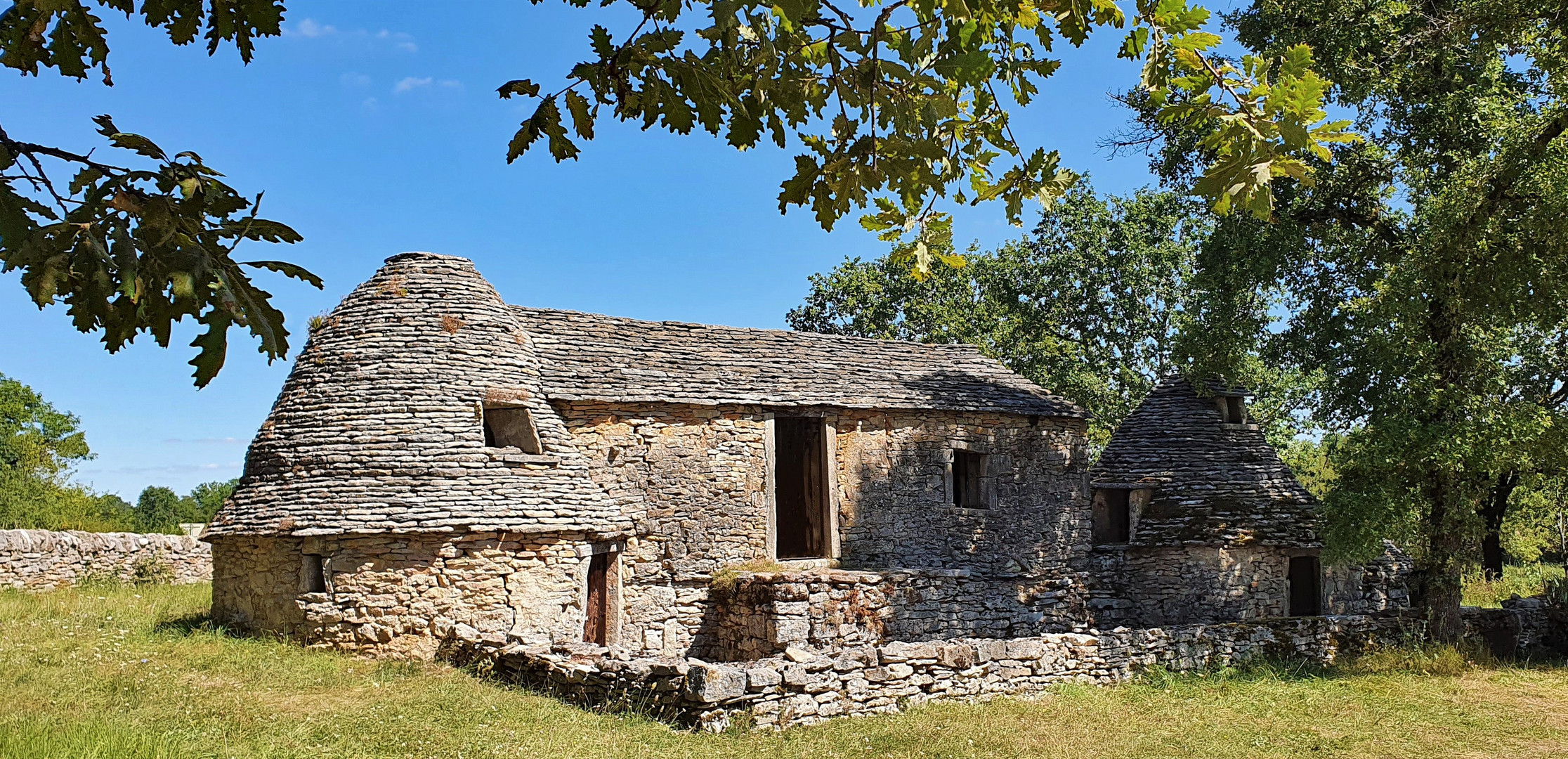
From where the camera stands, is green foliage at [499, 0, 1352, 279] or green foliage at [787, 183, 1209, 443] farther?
green foliage at [787, 183, 1209, 443]

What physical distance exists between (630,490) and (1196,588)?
9988 millimetres

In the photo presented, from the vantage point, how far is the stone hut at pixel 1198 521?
1756 cm

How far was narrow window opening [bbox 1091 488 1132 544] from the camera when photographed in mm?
20531

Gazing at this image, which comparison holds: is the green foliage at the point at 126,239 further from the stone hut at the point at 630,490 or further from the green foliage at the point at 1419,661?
the green foliage at the point at 1419,661

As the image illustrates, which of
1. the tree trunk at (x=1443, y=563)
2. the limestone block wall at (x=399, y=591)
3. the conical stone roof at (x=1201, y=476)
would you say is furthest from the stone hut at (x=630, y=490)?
the tree trunk at (x=1443, y=563)

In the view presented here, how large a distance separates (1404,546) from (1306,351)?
19.5ft

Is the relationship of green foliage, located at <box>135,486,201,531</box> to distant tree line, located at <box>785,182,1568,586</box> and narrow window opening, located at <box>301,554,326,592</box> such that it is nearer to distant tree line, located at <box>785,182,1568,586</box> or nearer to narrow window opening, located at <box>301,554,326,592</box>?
distant tree line, located at <box>785,182,1568,586</box>

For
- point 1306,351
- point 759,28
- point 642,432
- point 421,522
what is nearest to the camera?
point 759,28

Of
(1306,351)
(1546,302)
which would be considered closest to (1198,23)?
(1546,302)

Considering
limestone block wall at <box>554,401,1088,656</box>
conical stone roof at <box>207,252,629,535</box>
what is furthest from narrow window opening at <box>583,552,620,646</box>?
conical stone roof at <box>207,252,629,535</box>

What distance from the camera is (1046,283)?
29.7 m

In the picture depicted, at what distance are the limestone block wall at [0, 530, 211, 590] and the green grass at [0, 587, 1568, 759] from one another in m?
6.14

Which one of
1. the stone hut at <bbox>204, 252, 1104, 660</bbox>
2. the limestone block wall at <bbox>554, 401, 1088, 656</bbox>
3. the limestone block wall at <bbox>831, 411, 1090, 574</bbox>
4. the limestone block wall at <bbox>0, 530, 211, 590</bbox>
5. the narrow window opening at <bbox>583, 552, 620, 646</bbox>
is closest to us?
the stone hut at <bbox>204, 252, 1104, 660</bbox>

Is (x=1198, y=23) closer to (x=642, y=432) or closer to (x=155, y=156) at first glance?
(x=155, y=156)
